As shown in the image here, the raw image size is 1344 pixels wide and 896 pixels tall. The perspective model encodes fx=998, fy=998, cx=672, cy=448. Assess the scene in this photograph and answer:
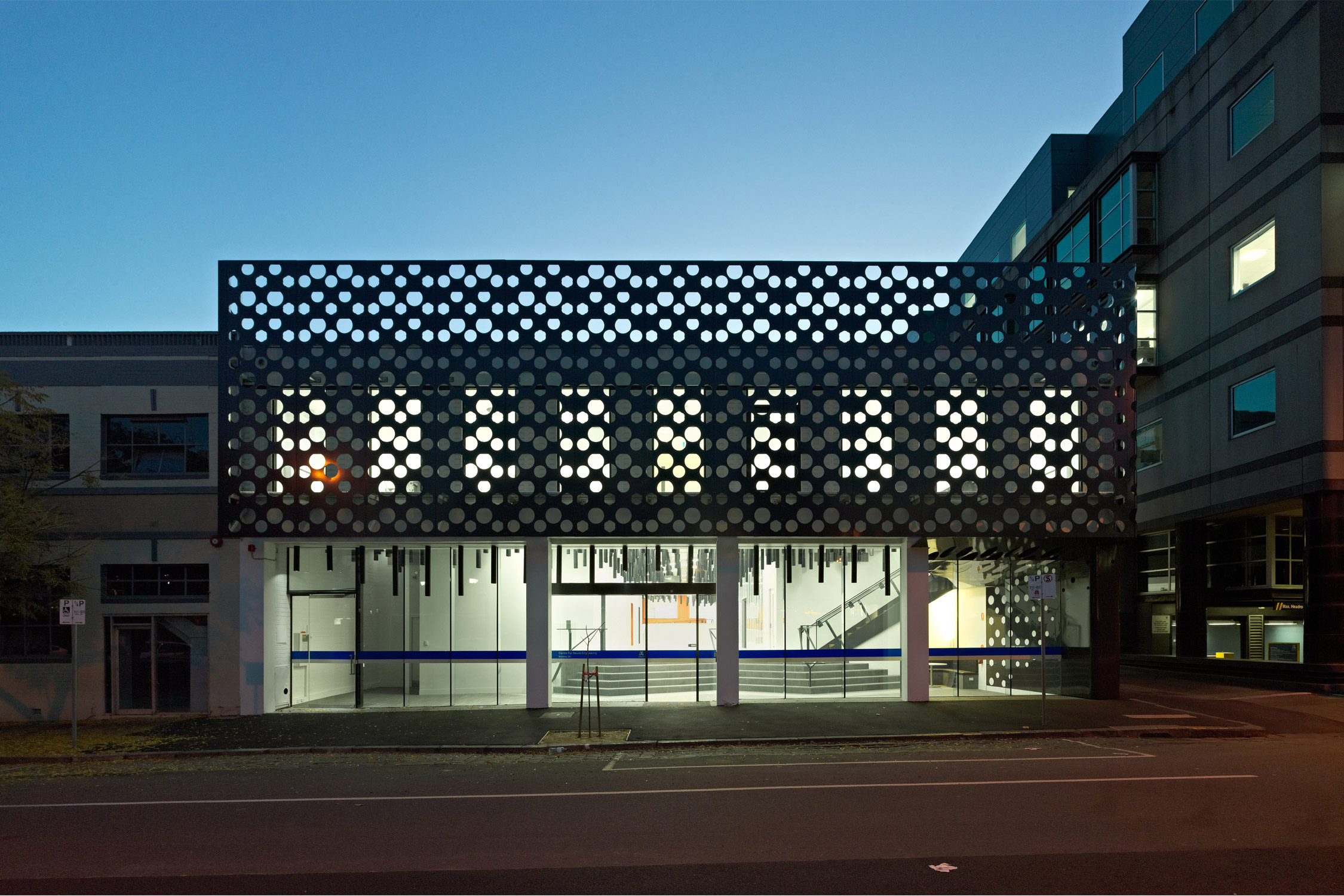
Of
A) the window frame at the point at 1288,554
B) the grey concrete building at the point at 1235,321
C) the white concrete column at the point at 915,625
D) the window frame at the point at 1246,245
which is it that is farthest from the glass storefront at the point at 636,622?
the window frame at the point at 1288,554

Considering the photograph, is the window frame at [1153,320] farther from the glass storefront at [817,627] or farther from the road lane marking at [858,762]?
the road lane marking at [858,762]

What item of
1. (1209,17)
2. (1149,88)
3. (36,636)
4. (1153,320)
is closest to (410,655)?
(36,636)

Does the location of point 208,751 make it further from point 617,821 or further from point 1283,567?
point 1283,567

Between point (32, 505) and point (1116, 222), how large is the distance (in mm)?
33079

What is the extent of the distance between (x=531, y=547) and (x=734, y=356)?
19.4 feet

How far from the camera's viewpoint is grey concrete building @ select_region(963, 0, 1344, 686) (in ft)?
80.0

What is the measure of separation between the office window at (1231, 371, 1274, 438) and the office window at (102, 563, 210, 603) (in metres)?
26.6

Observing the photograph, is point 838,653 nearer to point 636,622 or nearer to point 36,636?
point 636,622

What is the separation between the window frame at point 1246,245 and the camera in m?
26.3

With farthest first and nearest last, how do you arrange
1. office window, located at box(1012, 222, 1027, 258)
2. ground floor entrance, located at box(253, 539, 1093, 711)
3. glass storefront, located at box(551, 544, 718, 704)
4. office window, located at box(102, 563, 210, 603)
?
office window, located at box(1012, 222, 1027, 258) → glass storefront, located at box(551, 544, 718, 704) → ground floor entrance, located at box(253, 539, 1093, 711) → office window, located at box(102, 563, 210, 603)

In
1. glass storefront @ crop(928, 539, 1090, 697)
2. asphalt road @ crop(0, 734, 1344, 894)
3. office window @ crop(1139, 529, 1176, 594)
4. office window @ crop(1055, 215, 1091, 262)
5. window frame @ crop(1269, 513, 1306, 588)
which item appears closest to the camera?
asphalt road @ crop(0, 734, 1344, 894)

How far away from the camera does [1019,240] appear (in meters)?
48.2

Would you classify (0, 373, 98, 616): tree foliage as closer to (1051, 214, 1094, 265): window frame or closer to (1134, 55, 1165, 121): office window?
(1051, 214, 1094, 265): window frame

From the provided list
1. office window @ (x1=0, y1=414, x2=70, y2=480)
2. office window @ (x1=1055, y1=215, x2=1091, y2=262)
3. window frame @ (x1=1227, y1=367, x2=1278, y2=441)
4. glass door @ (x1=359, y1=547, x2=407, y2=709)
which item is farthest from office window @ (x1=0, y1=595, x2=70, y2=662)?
office window @ (x1=1055, y1=215, x2=1091, y2=262)
